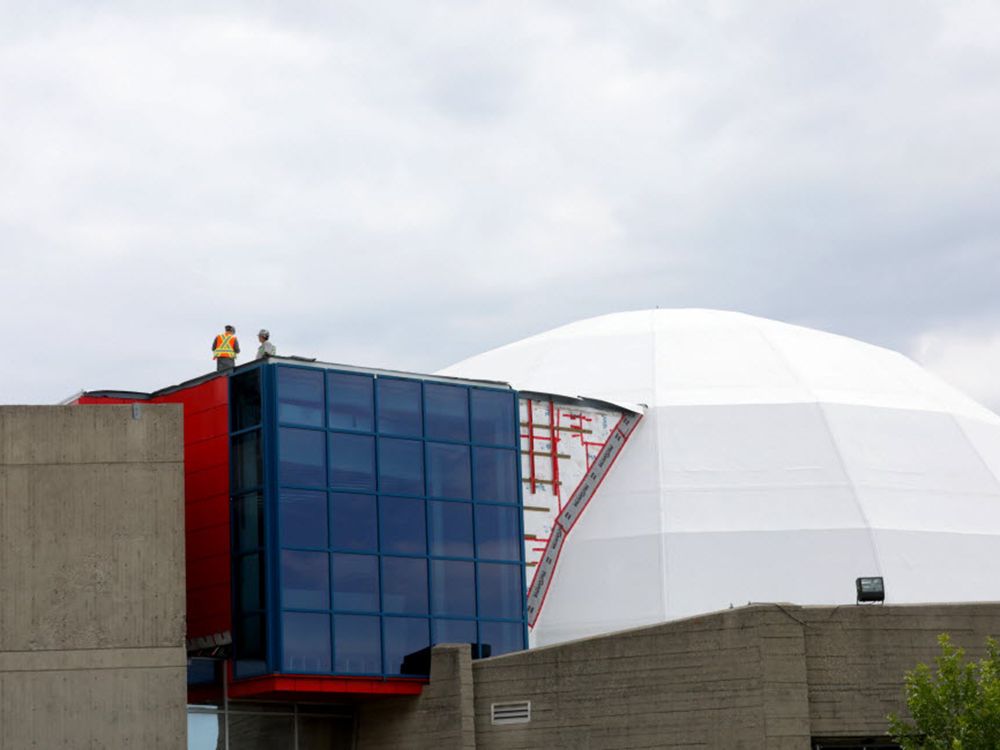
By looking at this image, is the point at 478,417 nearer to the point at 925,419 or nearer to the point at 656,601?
the point at 656,601

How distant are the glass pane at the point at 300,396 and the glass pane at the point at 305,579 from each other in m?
2.65

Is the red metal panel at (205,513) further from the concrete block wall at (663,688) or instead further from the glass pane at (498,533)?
the concrete block wall at (663,688)

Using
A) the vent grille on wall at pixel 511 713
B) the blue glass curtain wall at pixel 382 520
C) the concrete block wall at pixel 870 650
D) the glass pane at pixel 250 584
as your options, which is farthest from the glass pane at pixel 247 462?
the concrete block wall at pixel 870 650

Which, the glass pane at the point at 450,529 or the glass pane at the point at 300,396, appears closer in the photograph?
the glass pane at the point at 300,396

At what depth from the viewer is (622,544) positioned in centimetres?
4425

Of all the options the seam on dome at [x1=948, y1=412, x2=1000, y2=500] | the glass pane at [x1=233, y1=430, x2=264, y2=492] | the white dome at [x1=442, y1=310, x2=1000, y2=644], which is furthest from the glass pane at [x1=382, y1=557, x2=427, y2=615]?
the seam on dome at [x1=948, y1=412, x2=1000, y2=500]

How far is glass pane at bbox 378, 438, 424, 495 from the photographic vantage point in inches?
1495

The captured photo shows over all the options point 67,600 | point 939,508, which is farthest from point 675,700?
point 939,508

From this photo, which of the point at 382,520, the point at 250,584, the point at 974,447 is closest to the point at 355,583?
the point at 382,520

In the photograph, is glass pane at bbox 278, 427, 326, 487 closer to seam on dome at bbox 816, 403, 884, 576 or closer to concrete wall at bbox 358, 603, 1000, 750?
concrete wall at bbox 358, 603, 1000, 750

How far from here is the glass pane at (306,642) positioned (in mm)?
35906

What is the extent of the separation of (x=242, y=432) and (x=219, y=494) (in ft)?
4.47

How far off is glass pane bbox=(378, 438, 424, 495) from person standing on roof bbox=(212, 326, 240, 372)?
142 inches

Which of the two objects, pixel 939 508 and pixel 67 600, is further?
pixel 939 508
